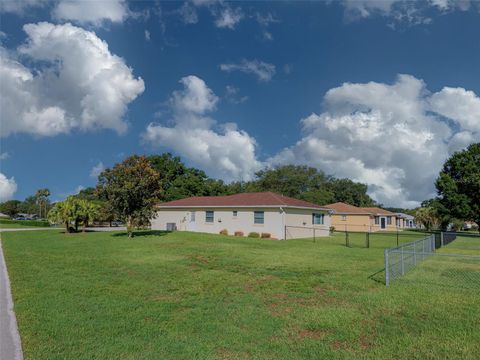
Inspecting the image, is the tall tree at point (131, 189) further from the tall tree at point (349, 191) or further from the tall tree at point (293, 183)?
the tall tree at point (349, 191)

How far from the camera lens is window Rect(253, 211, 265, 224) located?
1062 inches

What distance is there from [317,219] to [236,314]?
989 inches

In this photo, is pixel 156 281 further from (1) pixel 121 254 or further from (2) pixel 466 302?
(2) pixel 466 302

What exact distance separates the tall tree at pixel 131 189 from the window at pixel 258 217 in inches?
314

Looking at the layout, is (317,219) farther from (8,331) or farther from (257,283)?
(8,331)

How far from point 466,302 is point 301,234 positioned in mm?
20453

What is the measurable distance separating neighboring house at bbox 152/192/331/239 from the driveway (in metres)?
18.9

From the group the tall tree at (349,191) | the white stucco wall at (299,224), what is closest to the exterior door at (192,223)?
the white stucco wall at (299,224)

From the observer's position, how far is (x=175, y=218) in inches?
1316

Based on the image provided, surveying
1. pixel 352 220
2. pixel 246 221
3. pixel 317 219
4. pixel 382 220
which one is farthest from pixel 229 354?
pixel 382 220

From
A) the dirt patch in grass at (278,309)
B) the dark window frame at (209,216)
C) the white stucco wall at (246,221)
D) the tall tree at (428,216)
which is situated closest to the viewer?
the dirt patch in grass at (278,309)

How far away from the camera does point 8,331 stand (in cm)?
560

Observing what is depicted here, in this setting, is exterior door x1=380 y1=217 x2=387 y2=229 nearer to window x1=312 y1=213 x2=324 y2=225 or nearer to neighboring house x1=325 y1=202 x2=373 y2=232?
neighboring house x1=325 y1=202 x2=373 y2=232

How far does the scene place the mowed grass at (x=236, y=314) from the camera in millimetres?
5012
